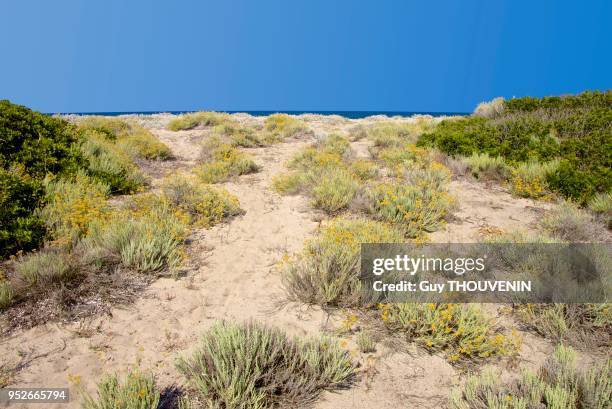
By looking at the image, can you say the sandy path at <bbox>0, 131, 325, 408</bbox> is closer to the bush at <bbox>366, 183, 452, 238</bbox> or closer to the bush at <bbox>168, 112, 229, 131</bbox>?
the bush at <bbox>366, 183, 452, 238</bbox>

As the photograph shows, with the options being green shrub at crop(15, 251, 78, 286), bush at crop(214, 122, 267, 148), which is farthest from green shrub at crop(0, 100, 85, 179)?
Result: bush at crop(214, 122, 267, 148)

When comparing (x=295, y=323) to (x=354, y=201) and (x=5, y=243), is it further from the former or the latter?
(x=5, y=243)

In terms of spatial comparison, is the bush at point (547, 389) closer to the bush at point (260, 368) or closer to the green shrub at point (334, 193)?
the bush at point (260, 368)

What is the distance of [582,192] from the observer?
750cm

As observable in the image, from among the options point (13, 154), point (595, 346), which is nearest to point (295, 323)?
point (595, 346)

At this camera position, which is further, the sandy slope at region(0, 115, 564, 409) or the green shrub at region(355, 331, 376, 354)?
the green shrub at region(355, 331, 376, 354)

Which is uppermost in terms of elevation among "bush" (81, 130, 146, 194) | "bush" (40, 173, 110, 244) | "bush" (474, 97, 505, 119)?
"bush" (474, 97, 505, 119)

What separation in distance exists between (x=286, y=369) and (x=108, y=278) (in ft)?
9.31

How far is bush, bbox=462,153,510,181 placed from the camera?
916 cm

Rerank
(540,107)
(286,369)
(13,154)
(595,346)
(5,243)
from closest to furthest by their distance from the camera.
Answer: (286,369) < (595,346) < (5,243) < (13,154) < (540,107)

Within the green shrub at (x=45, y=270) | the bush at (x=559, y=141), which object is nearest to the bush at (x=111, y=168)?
the green shrub at (x=45, y=270)

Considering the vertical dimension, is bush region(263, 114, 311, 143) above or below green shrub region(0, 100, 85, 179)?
above

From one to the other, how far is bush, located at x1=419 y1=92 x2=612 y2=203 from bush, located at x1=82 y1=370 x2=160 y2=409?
8655 mm

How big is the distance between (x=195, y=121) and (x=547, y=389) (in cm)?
1699
